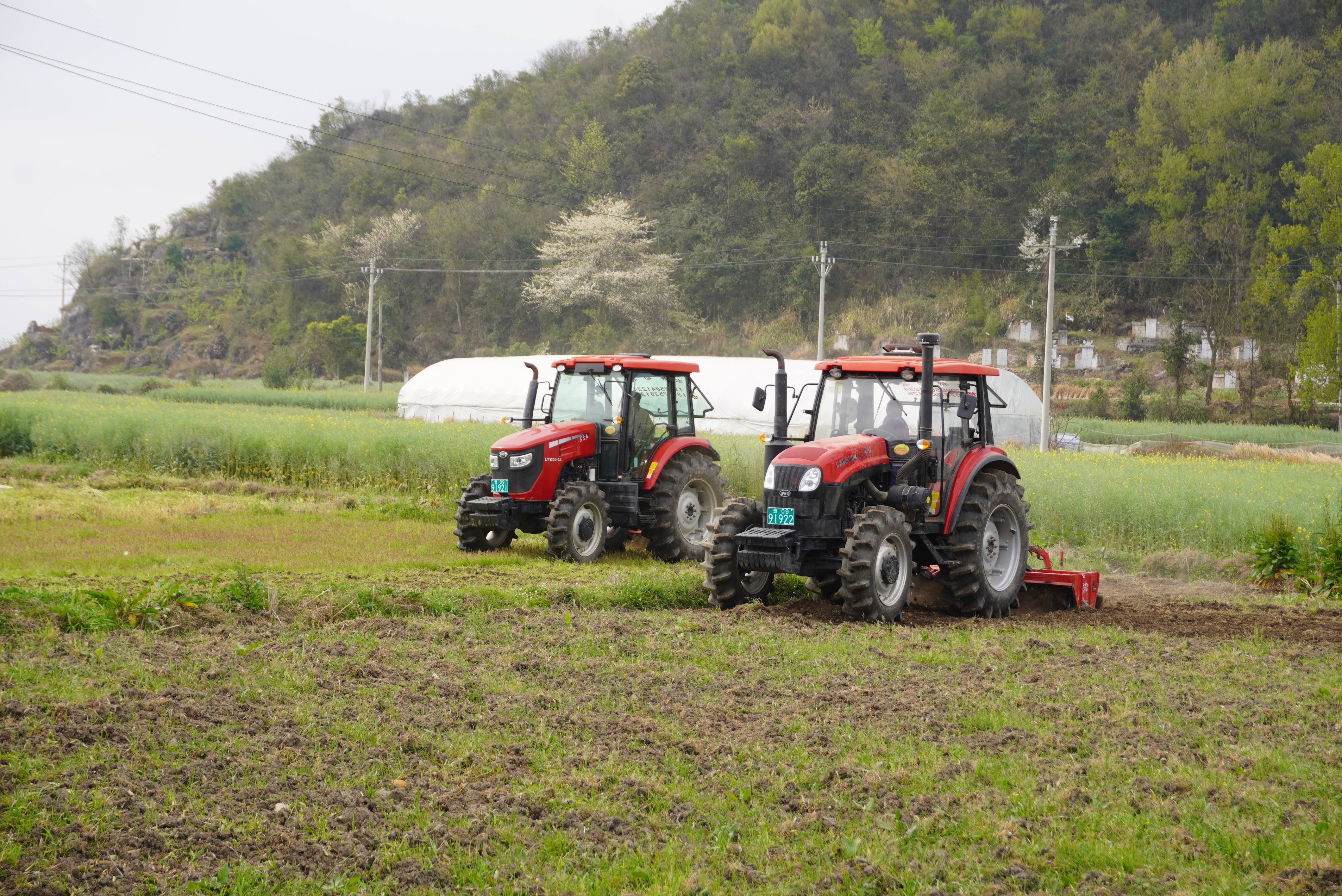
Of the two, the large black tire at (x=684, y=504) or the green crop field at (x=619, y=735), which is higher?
the large black tire at (x=684, y=504)

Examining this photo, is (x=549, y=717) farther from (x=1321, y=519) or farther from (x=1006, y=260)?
(x=1006, y=260)

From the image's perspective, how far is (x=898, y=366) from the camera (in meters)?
9.47

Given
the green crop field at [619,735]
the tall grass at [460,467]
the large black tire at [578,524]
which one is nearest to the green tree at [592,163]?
the tall grass at [460,467]

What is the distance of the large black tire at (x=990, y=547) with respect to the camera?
9.44m

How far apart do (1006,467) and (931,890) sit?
6.73m

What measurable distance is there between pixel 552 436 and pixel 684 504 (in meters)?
1.75

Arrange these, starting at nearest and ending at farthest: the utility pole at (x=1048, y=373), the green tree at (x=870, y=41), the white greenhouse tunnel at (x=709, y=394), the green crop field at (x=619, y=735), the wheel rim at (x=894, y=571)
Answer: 1. the green crop field at (x=619, y=735)
2. the wheel rim at (x=894, y=571)
3. the utility pole at (x=1048, y=373)
4. the white greenhouse tunnel at (x=709, y=394)
5. the green tree at (x=870, y=41)

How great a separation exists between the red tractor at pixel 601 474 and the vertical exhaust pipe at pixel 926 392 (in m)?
3.87

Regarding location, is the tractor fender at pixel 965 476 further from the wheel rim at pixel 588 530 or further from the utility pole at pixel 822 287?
the utility pole at pixel 822 287

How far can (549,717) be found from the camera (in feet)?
20.2

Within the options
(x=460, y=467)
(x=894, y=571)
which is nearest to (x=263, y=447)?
(x=460, y=467)

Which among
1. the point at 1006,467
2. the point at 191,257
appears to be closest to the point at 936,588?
the point at 1006,467

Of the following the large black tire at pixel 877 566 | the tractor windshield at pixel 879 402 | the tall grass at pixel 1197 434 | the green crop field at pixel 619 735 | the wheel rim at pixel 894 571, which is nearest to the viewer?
the green crop field at pixel 619 735

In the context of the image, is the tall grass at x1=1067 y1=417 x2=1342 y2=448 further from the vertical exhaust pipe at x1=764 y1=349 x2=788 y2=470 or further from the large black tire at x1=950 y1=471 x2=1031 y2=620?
the vertical exhaust pipe at x1=764 y1=349 x2=788 y2=470
